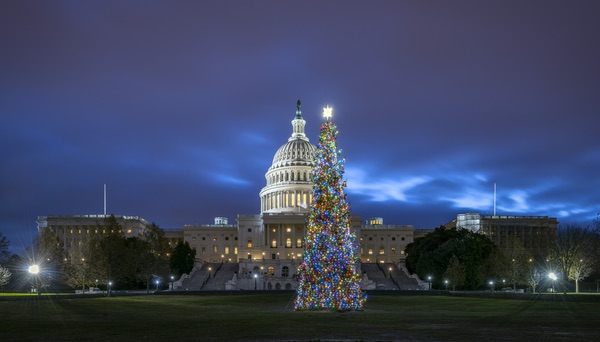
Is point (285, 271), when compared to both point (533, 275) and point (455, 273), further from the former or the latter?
point (533, 275)

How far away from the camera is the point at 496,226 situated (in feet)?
580

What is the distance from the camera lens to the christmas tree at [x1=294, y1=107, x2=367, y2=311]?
44.9m

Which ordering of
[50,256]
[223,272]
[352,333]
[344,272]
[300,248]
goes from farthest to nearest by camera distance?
[300,248] < [223,272] < [50,256] < [344,272] < [352,333]

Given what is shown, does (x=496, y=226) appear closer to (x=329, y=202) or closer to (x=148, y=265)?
(x=148, y=265)

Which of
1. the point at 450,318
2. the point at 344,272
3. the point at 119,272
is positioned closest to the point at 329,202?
the point at 344,272

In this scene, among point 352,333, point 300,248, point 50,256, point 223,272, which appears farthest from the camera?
point 300,248

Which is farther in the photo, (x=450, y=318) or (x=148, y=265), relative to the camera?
(x=148, y=265)

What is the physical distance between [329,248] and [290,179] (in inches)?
5275

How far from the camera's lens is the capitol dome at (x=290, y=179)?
176 metres

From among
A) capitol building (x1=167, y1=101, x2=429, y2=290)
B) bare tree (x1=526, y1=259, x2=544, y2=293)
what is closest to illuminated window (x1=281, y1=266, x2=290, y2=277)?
capitol building (x1=167, y1=101, x2=429, y2=290)

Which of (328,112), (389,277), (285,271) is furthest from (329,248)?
(285,271)

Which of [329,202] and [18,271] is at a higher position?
[329,202]

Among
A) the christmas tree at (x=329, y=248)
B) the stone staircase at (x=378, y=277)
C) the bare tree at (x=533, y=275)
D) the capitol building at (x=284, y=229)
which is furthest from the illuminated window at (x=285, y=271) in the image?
the christmas tree at (x=329, y=248)

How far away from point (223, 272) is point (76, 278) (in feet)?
126
